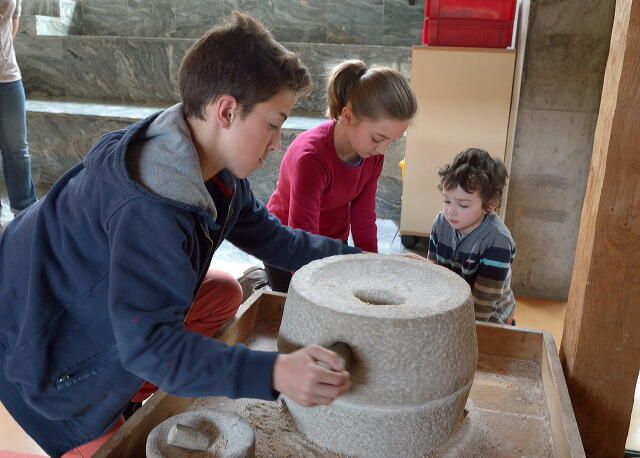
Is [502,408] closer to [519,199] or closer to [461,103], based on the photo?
[519,199]

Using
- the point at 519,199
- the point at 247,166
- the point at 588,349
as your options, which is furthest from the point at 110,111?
the point at 588,349

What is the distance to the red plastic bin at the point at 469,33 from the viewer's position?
2.63 m

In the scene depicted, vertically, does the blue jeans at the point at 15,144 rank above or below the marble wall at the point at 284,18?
below

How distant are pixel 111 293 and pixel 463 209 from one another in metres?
1.09

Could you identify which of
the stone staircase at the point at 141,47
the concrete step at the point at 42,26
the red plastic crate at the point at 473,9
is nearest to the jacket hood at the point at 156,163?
the red plastic crate at the point at 473,9

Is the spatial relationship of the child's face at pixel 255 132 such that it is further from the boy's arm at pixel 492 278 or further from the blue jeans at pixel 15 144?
the blue jeans at pixel 15 144

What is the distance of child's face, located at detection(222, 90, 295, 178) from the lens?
1.04 m

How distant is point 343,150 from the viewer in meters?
1.86

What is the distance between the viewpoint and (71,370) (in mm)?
1055

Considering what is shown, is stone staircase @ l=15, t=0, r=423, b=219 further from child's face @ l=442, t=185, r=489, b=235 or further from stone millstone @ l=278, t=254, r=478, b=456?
stone millstone @ l=278, t=254, r=478, b=456

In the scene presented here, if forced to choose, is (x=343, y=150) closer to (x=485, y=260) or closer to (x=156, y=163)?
(x=485, y=260)

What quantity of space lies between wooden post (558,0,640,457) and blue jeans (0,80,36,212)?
2.83 metres

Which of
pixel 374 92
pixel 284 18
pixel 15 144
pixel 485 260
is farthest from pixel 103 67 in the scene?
pixel 485 260

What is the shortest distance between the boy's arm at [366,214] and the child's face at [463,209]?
14.0 inches
